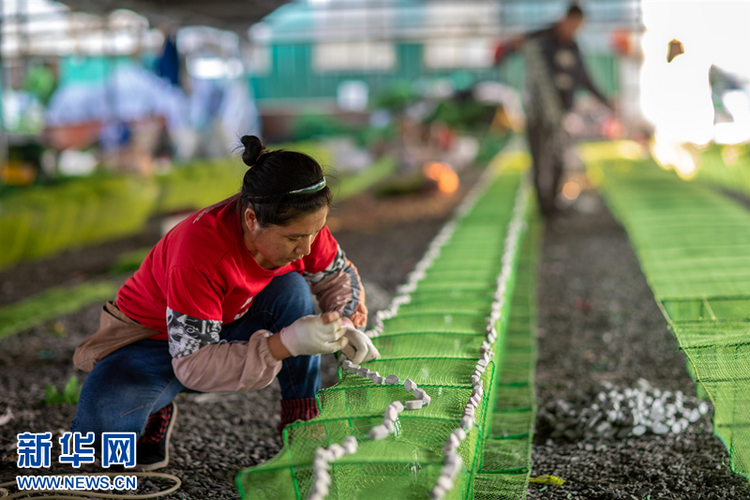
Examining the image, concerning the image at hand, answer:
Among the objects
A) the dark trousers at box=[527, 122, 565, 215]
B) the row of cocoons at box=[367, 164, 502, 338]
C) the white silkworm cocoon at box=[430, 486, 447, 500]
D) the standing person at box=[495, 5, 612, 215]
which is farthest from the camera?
the dark trousers at box=[527, 122, 565, 215]

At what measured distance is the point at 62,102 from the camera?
14039 mm

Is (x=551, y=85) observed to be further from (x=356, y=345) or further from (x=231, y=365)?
(x=231, y=365)

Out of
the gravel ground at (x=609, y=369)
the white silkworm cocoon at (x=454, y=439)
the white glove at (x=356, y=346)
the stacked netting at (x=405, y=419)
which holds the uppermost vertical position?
the white glove at (x=356, y=346)

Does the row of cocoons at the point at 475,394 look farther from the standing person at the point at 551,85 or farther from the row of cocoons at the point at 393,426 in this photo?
the standing person at the point at 551,85

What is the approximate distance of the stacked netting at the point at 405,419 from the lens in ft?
4.90

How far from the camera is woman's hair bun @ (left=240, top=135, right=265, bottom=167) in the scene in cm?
184

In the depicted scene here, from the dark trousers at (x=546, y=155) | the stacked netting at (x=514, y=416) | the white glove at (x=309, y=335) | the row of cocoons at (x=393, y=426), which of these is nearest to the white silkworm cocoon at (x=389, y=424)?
the row of cocoons at (x=393, y=426)

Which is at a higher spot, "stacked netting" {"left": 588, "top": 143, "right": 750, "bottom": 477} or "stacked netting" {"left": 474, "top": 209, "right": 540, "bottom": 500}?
"stacked netting" {"left": 588, "top": 143, "right": 750, "bottom": 477}

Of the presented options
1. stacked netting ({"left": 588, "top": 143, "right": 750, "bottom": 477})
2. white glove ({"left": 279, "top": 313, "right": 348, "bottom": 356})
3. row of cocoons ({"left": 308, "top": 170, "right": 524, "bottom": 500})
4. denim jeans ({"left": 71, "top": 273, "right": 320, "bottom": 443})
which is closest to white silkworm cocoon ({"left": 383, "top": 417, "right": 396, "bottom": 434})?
row of cocoons ({"left": 308, "top": 170, "right": 524, "bottom": 500})

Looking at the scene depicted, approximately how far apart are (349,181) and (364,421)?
30.5ft

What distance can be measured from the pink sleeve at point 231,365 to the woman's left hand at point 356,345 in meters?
0.25

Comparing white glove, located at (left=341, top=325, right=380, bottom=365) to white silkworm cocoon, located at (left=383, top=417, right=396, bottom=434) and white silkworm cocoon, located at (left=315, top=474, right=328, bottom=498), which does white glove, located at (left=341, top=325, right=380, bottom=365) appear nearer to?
white silkworm cocoon, located at (left=383, top=417, right=396, bottom=434)

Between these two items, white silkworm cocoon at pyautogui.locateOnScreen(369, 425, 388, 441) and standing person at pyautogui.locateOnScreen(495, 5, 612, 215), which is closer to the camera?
white silkworm cocoon at pyautogui.locateOnScreen(369, 425, 388, 441)

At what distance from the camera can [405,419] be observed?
1.70 m
